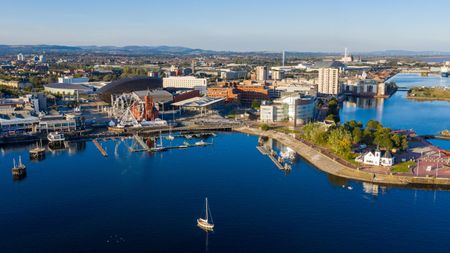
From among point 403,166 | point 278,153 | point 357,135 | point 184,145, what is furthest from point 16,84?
point 403,166

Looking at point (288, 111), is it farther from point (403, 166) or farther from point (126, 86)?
point (126, 86)

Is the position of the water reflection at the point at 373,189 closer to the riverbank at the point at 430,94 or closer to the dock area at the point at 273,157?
the dock area at the point at 273,157

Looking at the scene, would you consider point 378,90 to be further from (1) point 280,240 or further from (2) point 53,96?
(1) point 280,240

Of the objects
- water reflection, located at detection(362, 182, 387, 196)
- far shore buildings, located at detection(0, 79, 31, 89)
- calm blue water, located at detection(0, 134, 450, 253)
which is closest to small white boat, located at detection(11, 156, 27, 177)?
calm blue water, located at detection(0, 134, 450, 253)

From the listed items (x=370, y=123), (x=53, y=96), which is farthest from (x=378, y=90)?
(x=53, y=96)

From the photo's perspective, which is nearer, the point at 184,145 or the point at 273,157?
the point at 273,157

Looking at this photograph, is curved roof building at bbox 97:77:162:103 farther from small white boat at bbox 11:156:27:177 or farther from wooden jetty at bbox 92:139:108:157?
small white boat at bbox 11:156:27:177

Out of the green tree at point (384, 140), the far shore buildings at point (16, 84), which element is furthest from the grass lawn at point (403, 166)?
the far shore buildings at point (16, 84)
